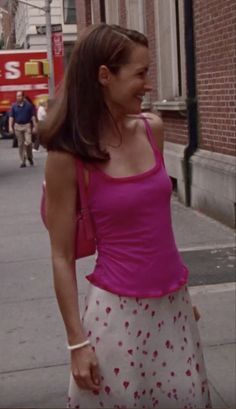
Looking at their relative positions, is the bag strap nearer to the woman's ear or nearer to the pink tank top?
the pink tank top

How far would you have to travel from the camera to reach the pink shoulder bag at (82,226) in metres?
2.51

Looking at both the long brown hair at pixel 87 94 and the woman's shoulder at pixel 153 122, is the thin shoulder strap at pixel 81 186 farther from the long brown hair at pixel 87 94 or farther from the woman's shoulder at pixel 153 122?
the woman's shoulder at pixel 153 122

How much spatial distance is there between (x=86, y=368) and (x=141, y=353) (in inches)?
7.5

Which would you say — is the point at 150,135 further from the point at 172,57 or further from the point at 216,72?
the point at 172,57

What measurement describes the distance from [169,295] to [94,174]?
0.46 m

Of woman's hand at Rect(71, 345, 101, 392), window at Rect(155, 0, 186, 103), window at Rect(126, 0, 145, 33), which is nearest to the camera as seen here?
woman's hand at Rect(71, 345, 101, 392)

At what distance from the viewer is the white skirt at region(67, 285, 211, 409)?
2533mm

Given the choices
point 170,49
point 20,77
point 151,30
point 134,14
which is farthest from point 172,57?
point 20,77

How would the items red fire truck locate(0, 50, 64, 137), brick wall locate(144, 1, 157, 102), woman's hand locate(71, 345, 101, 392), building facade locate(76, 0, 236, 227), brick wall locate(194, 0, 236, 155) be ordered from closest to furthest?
woman's hand locate(71, 345, 101, 392) < brick wall locate(194, 0, 236, 155) < building facade locate(76, 0, 236, 227) < brick wall locate(144, 1, 157, 102) < red fire truck locate(0, 50, 64, 137)

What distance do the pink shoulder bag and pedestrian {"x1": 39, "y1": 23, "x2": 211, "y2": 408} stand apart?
0.01 metres

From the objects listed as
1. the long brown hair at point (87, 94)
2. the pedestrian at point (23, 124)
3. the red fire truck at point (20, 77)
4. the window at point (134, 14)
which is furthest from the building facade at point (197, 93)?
the red fire truck at point (20, 77)

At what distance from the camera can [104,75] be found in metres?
2.50

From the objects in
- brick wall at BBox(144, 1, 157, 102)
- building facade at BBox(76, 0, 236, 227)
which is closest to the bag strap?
building facade at BBox(76, 0, 236, 227)

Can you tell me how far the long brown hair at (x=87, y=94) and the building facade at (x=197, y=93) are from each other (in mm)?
6808
